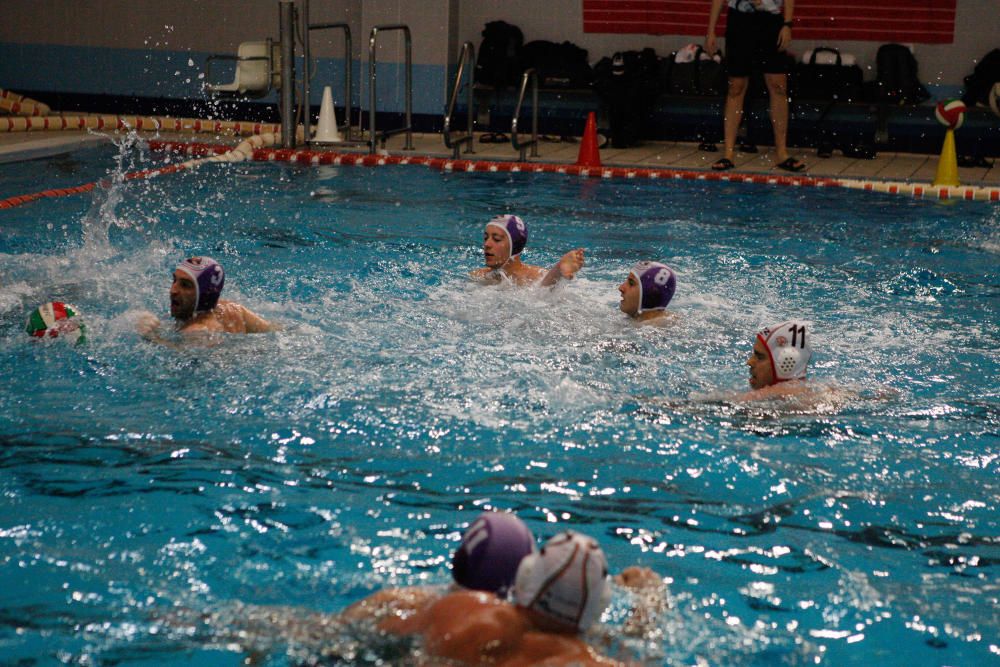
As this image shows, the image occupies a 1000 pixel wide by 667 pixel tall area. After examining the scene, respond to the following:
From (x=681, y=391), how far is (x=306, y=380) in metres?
1.72

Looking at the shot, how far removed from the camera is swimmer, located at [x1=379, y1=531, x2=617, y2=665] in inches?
107

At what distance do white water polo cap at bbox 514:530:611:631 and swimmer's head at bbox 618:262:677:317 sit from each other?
357 cm

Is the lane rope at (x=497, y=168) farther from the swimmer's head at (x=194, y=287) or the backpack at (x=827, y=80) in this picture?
the swimmer's head at (x=194, y=287)

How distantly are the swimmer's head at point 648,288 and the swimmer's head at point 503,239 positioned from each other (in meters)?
1.10

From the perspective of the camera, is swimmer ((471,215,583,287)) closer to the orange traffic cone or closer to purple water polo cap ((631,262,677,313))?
purple water polo cap ((631,262,677,313))

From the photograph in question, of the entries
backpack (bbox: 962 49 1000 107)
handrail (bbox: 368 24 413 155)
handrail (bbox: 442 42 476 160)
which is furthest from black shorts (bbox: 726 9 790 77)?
handrail (bbox: 368 24 413 155)

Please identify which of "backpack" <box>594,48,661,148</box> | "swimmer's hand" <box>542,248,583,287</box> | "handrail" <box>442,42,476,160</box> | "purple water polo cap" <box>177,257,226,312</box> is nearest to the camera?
"purple water polo cap" <box>177,257,226,312</box>

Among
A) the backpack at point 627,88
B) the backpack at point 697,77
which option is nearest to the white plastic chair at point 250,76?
the backpack at point 627,88

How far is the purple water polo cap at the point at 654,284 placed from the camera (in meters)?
6.20

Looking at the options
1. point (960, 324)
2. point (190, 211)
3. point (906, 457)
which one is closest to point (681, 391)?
point (906, 457)

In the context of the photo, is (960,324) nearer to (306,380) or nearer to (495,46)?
(306,380)

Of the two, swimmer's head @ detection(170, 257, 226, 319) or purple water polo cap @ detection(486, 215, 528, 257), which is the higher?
purple water polo cap @ detection(486, 215, 528, 257)

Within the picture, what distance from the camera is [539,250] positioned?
8773 mm

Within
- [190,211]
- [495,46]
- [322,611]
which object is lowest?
[322,611]
